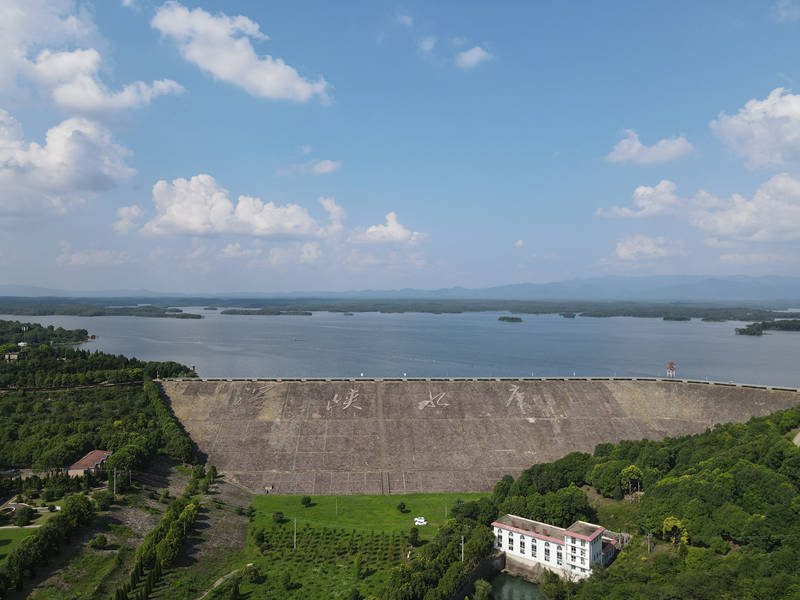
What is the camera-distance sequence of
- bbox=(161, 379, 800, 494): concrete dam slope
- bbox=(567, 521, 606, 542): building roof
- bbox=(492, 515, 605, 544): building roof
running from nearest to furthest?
bbox=(567, 521, 606, 542): building roof, bbox=(492, 515, 605, 544): building roof, bbox=(161, 379, 800, 494): concrete dam slope

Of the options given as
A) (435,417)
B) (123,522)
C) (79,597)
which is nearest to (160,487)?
(123,522)

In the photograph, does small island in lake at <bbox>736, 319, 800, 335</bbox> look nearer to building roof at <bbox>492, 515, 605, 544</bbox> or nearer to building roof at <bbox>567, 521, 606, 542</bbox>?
building roof at <bbox>567, 521, 606, 542</bbox>

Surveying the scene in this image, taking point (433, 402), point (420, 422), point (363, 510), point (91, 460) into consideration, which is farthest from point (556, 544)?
point (91, 460)

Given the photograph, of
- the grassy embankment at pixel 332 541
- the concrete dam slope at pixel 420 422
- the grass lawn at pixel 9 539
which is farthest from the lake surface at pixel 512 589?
the grass lawn at pixel 9 539

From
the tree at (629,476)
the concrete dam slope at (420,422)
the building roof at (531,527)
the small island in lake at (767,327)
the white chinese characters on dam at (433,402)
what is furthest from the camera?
the small island in lake at (767,327)

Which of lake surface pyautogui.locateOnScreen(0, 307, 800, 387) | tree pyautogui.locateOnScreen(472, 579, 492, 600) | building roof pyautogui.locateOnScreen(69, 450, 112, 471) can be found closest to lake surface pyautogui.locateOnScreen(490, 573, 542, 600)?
tree pyautogui.locateOnScreen(472, 579, 492, 600)

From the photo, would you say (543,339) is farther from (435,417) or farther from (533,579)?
(533,579)

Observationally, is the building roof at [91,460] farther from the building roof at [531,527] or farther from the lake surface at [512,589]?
the lake surface at [512,589]

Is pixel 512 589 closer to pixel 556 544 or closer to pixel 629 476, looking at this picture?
pixel 556 544
